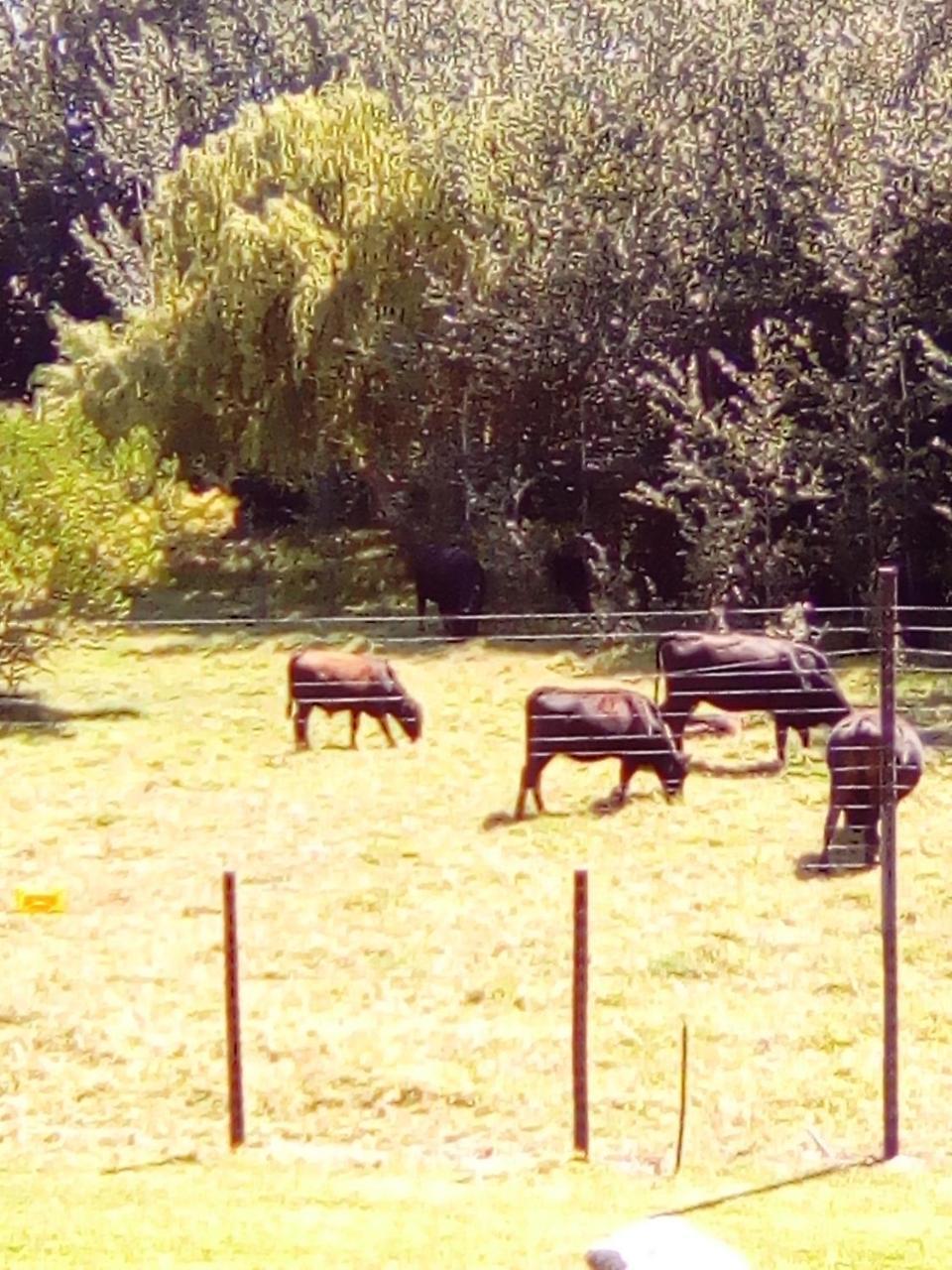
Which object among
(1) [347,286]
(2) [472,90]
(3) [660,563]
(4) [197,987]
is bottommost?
(4) [197,987]

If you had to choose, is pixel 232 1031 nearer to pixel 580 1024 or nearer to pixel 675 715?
pixel 580 1024

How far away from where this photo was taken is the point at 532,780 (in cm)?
1478

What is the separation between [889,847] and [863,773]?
5986mm

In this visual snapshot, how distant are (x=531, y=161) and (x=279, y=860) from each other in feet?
51.8

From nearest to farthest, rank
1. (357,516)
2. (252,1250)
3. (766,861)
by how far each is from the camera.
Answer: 1. (252,1250)
2. (766,861)
3. (357,516)

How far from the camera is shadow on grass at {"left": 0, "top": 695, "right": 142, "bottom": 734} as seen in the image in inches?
770

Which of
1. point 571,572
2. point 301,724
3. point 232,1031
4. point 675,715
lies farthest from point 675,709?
point 571,572

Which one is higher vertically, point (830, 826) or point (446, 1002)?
point (830, 826)

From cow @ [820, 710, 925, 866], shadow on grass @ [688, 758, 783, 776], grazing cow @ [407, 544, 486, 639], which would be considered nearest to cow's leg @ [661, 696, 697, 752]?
shadow on grass @ [688, 758, 783, 776]

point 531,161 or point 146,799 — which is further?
point 531,161

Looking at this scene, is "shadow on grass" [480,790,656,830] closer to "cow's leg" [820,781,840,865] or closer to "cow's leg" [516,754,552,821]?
"cow's leg" [516,754,552,821]

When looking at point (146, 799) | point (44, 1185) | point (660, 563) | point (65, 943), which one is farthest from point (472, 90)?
point (44, 1185)

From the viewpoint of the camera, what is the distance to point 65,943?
1165cm

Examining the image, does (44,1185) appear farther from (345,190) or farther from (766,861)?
(345,190)
